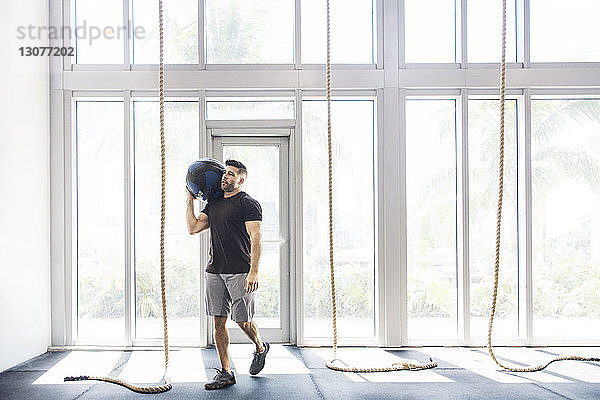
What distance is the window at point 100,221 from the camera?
6.27 metres

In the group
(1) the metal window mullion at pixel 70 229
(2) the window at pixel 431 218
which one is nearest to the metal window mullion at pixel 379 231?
(2) the window at pixel 431 218

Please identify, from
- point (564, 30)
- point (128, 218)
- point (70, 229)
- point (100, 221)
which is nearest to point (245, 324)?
point (128, 218)

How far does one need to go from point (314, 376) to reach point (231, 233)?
1313mm

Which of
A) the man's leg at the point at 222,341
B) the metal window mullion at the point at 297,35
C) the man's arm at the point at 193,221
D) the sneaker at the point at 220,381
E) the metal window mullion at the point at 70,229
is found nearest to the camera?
the sneaker at the point at 220,381

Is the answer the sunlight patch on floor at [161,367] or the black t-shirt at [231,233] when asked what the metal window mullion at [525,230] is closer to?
the black t-shirt at [231,233]

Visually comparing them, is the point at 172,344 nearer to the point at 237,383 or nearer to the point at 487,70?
the point at 237,383

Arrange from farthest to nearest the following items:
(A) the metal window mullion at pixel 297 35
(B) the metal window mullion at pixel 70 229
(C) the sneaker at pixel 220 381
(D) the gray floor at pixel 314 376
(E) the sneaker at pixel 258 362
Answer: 1. (A) the metal window mullion at pixel 297 35
2. (B) the metal window mullion at pixel 70 229
3. (E) the sneaker at pixel 258 362
4. (C) the sneaker at pixel 220 381
5. (D) the gray floor at pixel 314 376

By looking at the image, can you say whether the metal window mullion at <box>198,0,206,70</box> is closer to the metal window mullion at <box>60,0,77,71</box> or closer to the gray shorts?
the metal window mullion at <box>60,0,77,71</box>

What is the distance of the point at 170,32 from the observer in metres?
6.36

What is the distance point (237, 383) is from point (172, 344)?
1.59 m

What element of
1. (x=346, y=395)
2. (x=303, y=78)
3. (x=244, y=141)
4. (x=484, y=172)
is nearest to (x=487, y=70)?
(x=484, y=172)

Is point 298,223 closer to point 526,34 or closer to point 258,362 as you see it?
point 258,362

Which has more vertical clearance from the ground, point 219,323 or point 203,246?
point 203,246

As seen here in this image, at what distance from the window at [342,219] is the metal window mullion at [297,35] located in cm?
41
